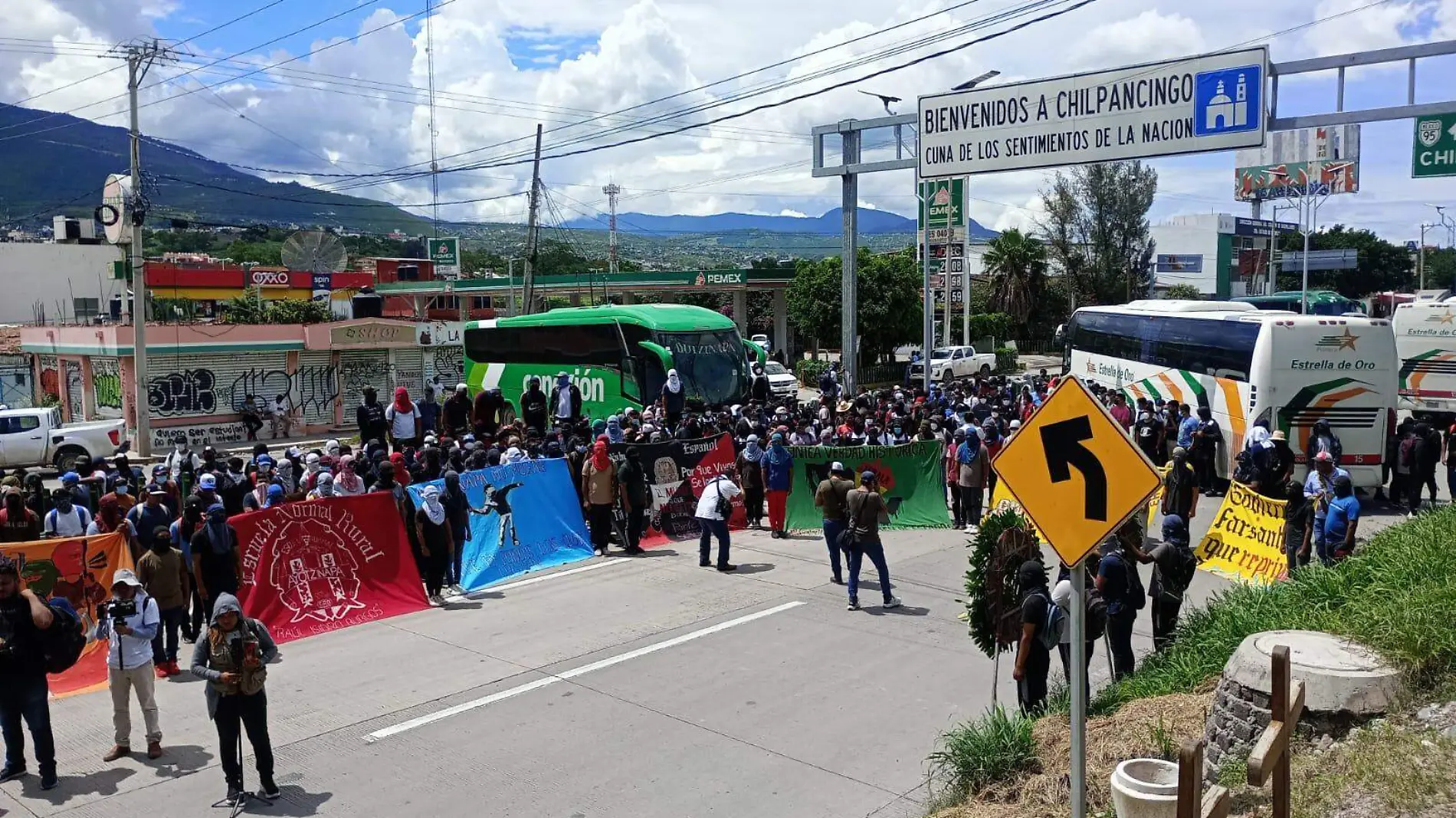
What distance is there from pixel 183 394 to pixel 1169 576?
31.8 metres

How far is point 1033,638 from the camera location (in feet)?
25.9

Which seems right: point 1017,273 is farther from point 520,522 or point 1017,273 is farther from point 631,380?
point 520,522

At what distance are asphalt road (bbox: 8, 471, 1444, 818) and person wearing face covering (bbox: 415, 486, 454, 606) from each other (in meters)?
0.56

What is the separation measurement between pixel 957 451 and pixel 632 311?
32.8ft

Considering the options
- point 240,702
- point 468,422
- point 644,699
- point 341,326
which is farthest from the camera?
point 341,326

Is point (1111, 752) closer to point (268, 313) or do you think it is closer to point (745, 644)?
point (745, 644)

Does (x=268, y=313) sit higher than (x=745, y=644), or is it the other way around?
(x=268, y=313)

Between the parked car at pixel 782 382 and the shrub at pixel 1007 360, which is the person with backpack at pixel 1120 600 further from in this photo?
the shrub at pixel 1007 360

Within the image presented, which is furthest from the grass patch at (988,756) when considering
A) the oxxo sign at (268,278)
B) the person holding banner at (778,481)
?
the oxxo sign at (268,278)

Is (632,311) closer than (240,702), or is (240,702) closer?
(240,702)

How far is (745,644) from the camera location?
1102 centimetres

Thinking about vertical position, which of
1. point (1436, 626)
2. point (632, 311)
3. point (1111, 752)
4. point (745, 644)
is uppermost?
point (632, 311)

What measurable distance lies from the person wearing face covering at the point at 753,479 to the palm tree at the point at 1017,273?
49.5 metres

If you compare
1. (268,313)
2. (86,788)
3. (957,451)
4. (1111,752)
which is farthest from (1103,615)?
(268,313)
